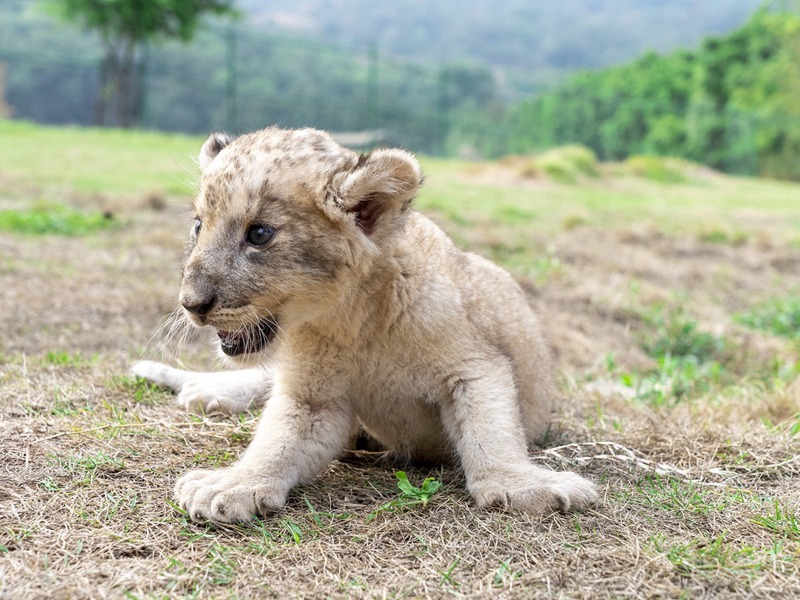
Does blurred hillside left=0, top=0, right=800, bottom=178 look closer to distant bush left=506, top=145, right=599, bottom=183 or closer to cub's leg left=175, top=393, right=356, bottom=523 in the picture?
distant bush left=506, top=145, right=599, bottom=183

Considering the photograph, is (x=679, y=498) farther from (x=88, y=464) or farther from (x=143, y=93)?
(x=143, y=93)

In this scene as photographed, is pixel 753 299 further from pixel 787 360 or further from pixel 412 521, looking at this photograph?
pixel 412 521

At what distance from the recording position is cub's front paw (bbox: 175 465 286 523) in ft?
11.9

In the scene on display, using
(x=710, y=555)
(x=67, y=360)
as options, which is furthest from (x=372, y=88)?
(x=710, y=555)

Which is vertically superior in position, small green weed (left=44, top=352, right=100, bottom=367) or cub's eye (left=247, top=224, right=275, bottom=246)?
cub's eye (left=247, top=224, right=275, bottom=246)

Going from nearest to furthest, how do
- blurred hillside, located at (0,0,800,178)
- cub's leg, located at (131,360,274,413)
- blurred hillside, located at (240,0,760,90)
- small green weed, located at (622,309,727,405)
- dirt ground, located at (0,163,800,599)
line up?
1. dirt ground, located at (0,163,800,599)
2. cub's leg, located at (131,360,274,413)
3. small green weed, located at (622,309,727,405)
4. blurred hillside, located at (0,0,800,178)
5. blurred hillside, located at (240,0,760,90)

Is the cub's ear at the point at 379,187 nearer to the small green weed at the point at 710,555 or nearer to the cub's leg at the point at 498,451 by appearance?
the cub's leg at the point at 498,451

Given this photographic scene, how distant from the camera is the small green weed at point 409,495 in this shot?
3.80 metres

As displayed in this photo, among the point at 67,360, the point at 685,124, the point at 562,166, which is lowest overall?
the point at 67,360

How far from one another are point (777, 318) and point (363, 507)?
7.01 metres

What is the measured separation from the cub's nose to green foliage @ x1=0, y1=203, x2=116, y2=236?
278 inches

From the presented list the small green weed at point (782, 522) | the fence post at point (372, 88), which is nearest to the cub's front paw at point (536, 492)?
the small green weed at point (782, 522)

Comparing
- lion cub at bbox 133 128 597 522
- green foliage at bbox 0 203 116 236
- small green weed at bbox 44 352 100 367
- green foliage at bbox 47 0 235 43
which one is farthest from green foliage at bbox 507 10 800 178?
lion cub at bbox 133 128 597 522

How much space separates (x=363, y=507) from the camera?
387cm
